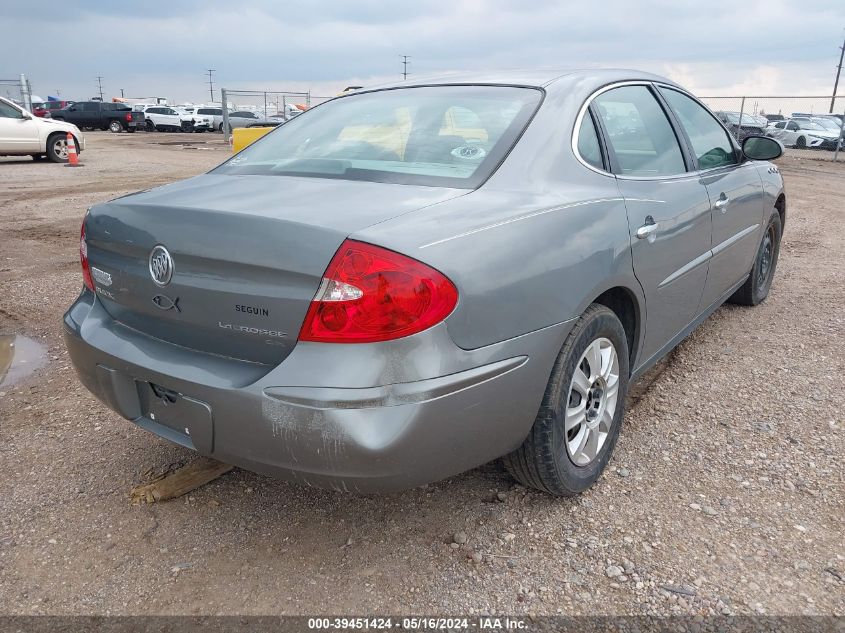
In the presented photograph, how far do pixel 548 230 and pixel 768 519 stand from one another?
1.36 m

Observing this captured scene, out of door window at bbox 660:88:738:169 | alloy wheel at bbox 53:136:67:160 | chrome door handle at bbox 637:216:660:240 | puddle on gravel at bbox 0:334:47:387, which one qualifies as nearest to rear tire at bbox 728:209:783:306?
door window at bbox 660:88:738:169

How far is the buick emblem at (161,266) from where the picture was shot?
7.05 feet

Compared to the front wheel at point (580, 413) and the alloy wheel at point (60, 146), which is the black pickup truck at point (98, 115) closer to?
the alloy wheel at point (60, 146)

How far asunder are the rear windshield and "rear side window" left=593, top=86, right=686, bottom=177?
0.43 meters

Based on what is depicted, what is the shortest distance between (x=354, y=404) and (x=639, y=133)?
207 cm

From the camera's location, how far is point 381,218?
2.01 meters

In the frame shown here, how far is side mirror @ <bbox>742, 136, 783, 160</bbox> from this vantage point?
430 cm

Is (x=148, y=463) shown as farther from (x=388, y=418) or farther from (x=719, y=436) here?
(x=719, y=436)

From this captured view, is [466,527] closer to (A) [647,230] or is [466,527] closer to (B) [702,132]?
(A) [647,230]

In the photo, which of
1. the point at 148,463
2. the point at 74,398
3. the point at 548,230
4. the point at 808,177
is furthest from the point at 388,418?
the point at 808,177

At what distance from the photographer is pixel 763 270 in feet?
16.7

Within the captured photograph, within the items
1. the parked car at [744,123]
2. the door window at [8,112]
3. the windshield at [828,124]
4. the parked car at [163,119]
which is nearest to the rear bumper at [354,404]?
the door window at [8,112]

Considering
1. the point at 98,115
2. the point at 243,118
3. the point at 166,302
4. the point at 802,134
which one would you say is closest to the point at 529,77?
the point at 166,302

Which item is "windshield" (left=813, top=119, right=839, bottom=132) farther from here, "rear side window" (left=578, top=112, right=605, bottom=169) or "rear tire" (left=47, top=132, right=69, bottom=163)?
"rear side window" (left=578, top=112, right=605, bottom=169)
